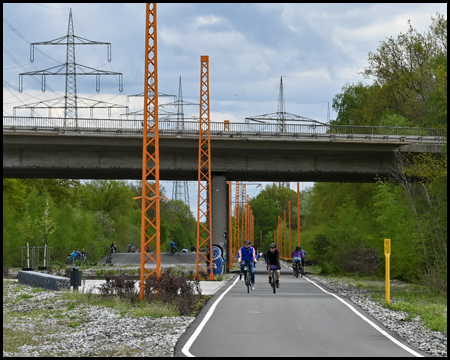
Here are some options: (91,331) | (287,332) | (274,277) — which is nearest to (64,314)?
(91,331)

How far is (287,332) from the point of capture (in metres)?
15.1

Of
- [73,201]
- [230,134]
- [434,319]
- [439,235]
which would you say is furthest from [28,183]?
[434,319]

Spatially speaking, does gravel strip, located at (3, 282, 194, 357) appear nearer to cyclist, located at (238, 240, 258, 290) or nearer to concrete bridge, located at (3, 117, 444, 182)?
cyclist, located at (238, 240, 258, 290)

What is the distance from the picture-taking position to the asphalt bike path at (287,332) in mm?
12453

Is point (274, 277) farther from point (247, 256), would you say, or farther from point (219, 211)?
point (219, 211)

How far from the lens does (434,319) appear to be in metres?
17.7

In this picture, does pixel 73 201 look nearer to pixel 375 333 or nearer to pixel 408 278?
pixel 408 278

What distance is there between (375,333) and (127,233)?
10114 cm

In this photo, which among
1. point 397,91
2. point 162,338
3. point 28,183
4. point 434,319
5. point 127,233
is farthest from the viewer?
point 127,233

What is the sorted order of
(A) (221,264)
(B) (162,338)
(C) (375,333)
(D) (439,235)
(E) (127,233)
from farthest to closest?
1. (E) (127,233)
2. (A) (221,264)
3. (D) (439,235)
4. (C) (375,333)
5. (B) (162,338)

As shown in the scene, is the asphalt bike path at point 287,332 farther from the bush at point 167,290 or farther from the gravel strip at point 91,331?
the bush at point 167,290

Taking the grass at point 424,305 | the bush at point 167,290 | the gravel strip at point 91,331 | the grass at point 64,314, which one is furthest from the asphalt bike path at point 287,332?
the grass at point 424,305

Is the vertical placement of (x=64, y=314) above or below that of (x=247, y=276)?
below

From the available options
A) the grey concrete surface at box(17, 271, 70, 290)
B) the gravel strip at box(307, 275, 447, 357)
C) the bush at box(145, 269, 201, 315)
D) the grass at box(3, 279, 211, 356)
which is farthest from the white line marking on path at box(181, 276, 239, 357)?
the grey concrete surface at box(17, 271, 70, 290)
